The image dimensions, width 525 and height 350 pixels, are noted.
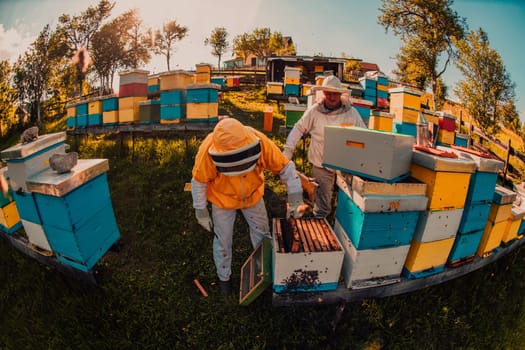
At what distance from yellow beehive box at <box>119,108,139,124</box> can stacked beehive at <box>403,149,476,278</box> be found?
19.3 feet

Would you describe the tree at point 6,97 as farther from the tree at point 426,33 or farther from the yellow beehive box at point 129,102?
the tree at point 426,33

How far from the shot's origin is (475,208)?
99.3 inches

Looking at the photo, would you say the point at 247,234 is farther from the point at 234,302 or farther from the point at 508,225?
the point at 508,225

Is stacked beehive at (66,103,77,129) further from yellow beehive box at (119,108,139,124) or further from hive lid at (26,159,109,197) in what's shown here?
hive lid at (26,159,109,197)

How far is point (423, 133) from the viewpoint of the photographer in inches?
114

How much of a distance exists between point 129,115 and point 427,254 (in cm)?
633

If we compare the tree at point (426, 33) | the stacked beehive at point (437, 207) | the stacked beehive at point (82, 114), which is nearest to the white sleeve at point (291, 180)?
the stacked beehive at point (437, 207)

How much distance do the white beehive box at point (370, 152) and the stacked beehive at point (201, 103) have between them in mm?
3474

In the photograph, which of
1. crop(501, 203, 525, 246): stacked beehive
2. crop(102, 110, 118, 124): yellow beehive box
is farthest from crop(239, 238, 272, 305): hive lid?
crop(102, 110, 118, 124): yellow beehive box

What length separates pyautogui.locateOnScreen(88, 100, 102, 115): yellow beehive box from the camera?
667 cm

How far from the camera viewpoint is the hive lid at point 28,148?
2525mm

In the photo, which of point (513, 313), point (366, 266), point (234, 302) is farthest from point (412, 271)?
point (513, 313)

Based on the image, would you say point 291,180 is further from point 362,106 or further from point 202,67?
point 202,67

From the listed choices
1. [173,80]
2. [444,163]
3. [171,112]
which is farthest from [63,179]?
[173,80]
